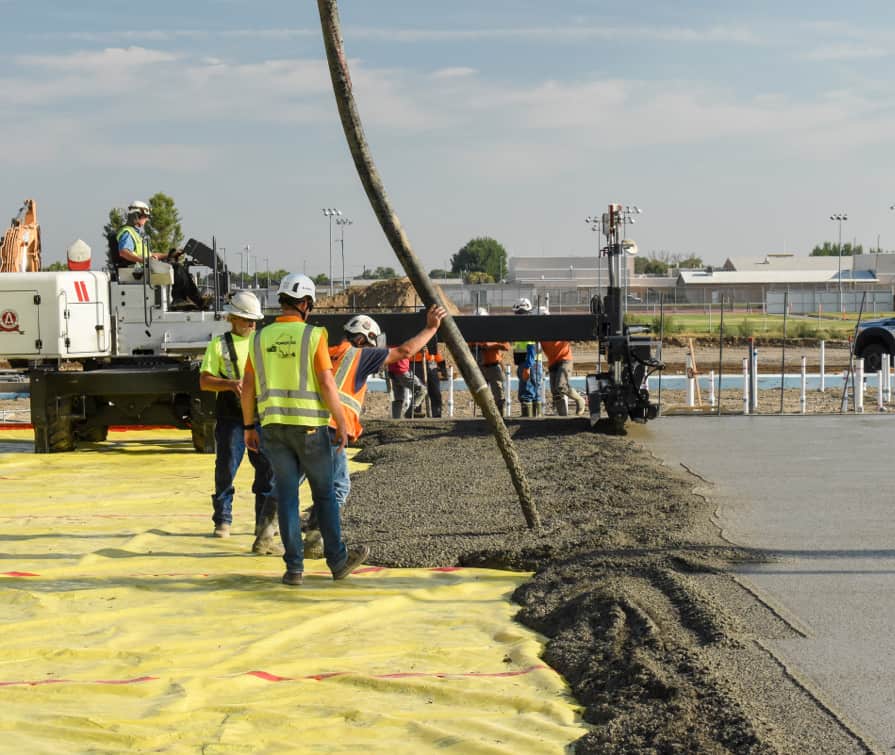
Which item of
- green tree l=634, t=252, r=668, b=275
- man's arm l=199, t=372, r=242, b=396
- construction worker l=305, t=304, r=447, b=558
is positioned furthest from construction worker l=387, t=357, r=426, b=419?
green tree l=634, t=252, r=668, b=275

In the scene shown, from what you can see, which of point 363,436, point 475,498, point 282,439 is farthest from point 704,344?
point 282,439

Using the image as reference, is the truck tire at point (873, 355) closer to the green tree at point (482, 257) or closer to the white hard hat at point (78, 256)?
the white hard hat at point (78, 256)

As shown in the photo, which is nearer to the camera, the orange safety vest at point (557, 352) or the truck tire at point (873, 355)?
the orange safety vest at point (557, 352)

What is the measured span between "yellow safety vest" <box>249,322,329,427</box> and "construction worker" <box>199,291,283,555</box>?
170cm

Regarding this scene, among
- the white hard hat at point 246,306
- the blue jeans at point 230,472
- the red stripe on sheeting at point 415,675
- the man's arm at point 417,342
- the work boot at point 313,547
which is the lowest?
the work boot at point 313,547

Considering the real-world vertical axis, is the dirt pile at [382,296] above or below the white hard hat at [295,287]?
below

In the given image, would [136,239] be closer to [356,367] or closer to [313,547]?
[313,547]

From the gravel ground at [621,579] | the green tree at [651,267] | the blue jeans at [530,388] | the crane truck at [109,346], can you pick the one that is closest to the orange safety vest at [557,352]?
the blue jeans at [530,388]

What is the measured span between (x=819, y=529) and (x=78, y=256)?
34.6 feet

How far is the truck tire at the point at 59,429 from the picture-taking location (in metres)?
16.0

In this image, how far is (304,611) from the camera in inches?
293

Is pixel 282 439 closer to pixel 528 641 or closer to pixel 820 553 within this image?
pixel 528 641

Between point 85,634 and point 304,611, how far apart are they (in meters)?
1.23

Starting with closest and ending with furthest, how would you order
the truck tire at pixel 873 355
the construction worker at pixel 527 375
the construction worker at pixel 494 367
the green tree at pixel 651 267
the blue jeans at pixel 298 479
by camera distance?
the blue jeans at pixel 298 479 → the construction worker at pixel 527 375 → the construction worker at pixel 494 367 → the truck tire at pixel 873 355 → the green tree at pixel 651 267
